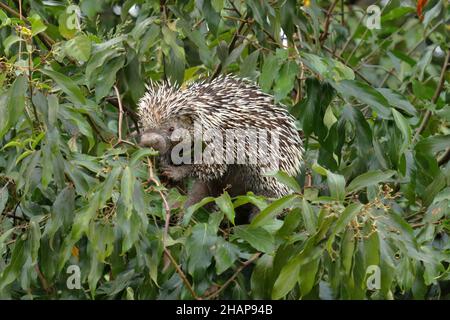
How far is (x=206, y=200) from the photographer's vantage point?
549cm

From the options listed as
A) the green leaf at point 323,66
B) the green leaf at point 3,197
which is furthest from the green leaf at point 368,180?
the green leaf at point 3,197

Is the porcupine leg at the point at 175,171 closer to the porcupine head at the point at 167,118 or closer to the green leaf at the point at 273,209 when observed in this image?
the porcupine head at the point at 167,118

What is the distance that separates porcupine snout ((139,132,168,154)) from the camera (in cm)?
685

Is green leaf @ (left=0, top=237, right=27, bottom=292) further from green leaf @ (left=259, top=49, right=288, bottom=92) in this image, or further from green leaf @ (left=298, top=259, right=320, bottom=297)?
green leaf @ (left=259, top=49, right=288, bottom=92)

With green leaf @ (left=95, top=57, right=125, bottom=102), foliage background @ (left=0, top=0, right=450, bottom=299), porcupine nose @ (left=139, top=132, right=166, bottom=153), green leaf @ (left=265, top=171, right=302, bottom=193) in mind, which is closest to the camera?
foliage background @ (left=0, top=0, right=450, bottom=299)

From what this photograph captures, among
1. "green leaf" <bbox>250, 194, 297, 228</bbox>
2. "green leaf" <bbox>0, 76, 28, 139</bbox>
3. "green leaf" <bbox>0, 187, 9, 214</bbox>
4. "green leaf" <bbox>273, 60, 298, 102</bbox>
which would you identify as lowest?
"green leaf" <bbox>250, 194, 297, 228</bbox>

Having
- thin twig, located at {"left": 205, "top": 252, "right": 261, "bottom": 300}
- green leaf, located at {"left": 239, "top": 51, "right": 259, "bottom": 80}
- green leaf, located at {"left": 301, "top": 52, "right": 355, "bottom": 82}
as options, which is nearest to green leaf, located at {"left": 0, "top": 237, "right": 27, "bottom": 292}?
thin twig, located at {"left": 205, "top": 252, "right": 261, "bottom": 300}

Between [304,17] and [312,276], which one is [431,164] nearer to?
[304,17]

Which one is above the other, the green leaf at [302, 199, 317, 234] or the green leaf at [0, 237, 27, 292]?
the green leaf at [302, 199, 317, 234]

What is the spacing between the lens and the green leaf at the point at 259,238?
537 cm

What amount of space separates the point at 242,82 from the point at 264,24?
0.58 metres

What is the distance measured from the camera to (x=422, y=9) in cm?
735

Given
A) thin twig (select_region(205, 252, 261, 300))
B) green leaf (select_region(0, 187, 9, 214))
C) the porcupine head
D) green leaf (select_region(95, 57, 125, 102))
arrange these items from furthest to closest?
1. the porcupine head
2. green leaf (select_region(95, 57, 125, 102))
3. green leaf (select_region(0, 187, 9, 214))
4. thin twig (select_region(205, 252, 261, 300))
